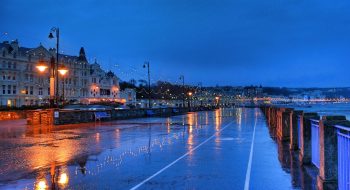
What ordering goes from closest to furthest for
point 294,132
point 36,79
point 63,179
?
point 63,179
point 294,132
point 36,79

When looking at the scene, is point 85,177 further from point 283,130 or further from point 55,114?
point 55,114

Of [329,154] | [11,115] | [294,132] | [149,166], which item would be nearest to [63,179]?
[149,166]

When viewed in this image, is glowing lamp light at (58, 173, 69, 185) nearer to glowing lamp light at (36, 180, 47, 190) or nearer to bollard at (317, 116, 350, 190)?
glowing lamp light at (36, 180, 47, 190)

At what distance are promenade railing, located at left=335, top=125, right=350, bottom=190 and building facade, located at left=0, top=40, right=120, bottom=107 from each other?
63375 mm

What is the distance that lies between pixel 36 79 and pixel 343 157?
92367 mm

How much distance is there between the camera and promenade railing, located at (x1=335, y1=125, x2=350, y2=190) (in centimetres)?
763

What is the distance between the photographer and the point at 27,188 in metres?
9.38

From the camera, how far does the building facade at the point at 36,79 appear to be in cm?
8594

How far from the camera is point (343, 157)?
7.99 m

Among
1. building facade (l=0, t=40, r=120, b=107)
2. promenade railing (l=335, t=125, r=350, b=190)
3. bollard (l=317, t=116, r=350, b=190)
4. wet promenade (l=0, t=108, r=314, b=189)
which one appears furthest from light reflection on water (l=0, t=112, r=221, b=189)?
building facade (l=0, t=40, r=120, b=107)

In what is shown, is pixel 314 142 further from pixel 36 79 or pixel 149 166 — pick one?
pixel 36 79

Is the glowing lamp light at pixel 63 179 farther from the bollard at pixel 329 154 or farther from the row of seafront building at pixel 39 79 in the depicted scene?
the row of seafront building at pixel 39 79

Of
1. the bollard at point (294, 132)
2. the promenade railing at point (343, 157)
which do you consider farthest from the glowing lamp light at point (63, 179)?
the bollard at point (294, 132)

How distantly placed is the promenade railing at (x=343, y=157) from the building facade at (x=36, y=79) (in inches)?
2495
